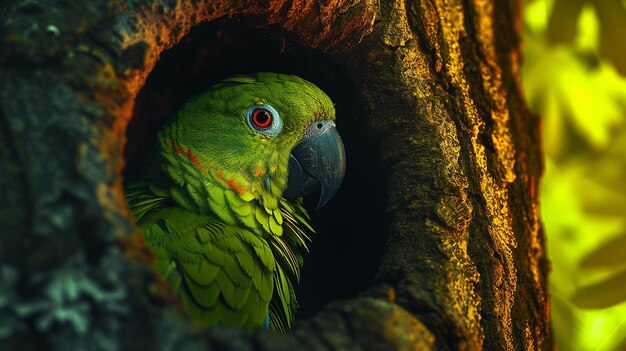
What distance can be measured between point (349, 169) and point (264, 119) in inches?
18.0

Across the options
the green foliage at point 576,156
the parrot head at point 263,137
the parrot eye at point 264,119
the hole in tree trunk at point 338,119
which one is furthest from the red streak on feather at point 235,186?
the green foliage at point 576,156

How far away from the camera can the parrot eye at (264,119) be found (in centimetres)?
220

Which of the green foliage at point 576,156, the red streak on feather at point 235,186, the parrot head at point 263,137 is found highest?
the green foliage at point 576,156

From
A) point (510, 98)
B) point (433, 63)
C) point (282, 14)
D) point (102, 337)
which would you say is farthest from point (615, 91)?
point (102, 337)

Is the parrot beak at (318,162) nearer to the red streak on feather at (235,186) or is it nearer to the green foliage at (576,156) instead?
the red streak on feather at (235,186)

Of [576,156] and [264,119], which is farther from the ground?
[576,156]

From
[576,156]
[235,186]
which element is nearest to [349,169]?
[235,186]

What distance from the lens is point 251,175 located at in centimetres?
218

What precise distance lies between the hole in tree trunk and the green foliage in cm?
155

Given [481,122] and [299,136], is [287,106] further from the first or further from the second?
[481,122]

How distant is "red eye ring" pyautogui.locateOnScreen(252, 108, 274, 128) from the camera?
7.23 feet

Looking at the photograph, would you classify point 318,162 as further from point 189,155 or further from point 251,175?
point 189,155

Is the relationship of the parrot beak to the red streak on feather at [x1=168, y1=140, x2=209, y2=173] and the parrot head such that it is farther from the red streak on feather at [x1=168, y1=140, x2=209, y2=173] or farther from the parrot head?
the red streak on feather at [x1=168, y1=140, x2=209, y2=173]

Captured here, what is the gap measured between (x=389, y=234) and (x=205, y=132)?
83 cm
